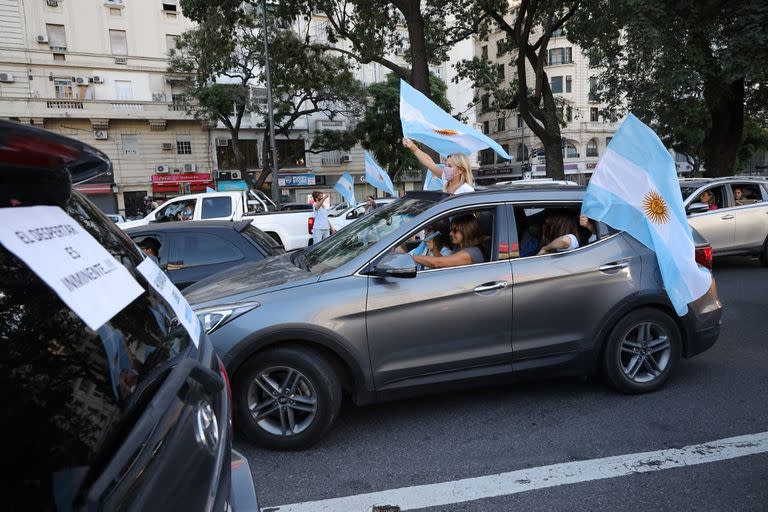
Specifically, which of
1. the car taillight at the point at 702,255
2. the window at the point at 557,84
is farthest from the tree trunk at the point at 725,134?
the window at the point at 557,84

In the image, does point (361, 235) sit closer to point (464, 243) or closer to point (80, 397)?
point (464, 243)

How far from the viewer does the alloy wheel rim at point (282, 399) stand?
11.2ft

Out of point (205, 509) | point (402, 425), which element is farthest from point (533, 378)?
point (205, 509)

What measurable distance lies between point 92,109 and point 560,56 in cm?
3973

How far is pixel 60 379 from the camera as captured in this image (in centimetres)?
105

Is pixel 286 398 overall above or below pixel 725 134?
below

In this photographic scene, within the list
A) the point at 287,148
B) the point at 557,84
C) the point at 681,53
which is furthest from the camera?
the point at 557,84

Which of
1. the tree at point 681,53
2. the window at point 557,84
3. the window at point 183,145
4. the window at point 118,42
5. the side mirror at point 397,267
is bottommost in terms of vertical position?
the side mirror at point 397,267

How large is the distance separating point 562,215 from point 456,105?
42923 mm

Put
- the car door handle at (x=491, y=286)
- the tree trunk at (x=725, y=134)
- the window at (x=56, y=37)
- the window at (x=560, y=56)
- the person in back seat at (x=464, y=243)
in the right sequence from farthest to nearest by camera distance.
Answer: the window at (x=560, y=56)
the window at (x=56, y=37)
the tree trunk at (x=725, y=134)
the person in back seat at (x=464, y=243)
the car door handle at (x=491, y=286)

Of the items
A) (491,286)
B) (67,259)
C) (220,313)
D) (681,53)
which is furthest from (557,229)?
(681,53)

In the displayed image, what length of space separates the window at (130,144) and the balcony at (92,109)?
1.40 m

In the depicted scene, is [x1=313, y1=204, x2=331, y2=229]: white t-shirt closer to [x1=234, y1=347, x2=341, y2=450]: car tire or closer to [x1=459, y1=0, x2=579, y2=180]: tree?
[x1=234, y1=347, x2=341, y2=450]: car tire

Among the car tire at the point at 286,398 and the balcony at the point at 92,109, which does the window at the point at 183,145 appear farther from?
the car tire at the point at 286,398
